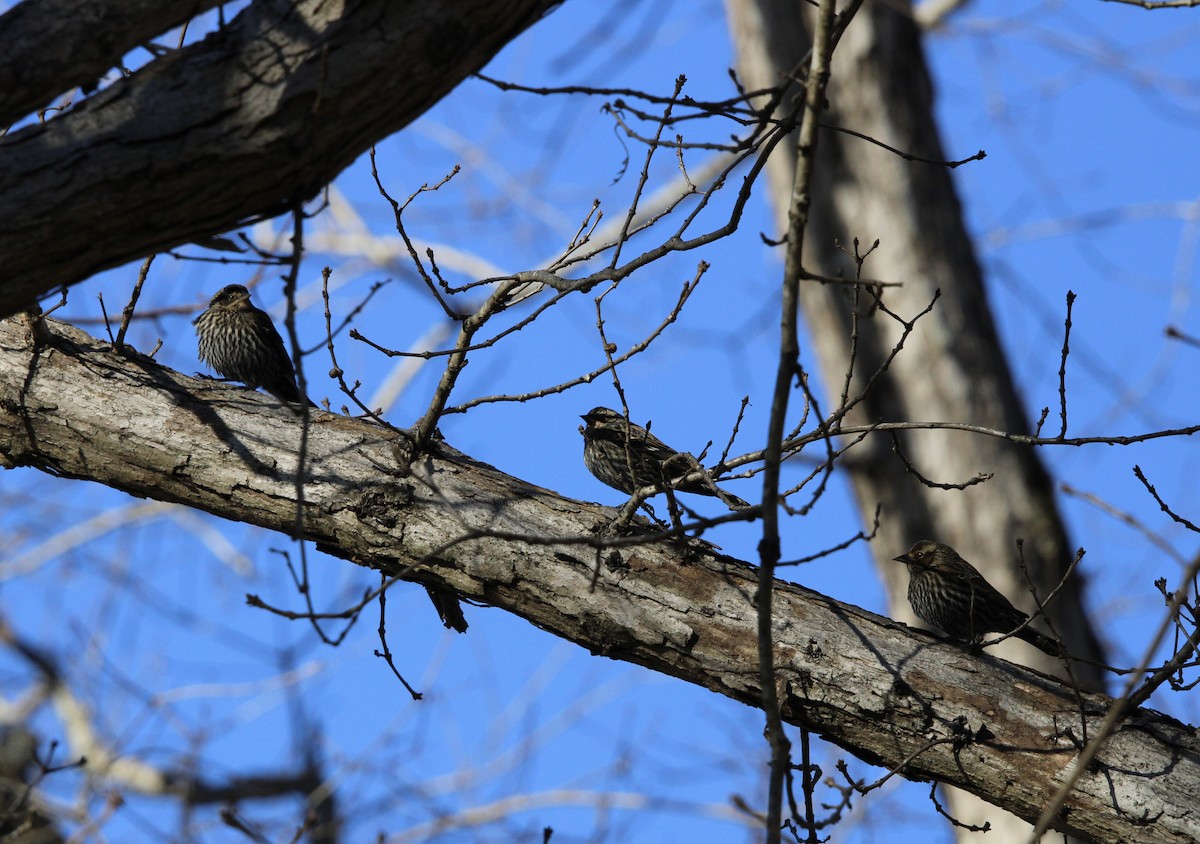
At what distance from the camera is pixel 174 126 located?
288 centimetres

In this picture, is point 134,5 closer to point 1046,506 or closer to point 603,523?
point 603,523

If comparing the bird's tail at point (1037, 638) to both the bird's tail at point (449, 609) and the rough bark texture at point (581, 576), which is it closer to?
the rough bark texture at point (581, 576)

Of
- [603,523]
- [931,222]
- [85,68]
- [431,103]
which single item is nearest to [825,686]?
[603,523]

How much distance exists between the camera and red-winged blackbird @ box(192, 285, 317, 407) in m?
6.62

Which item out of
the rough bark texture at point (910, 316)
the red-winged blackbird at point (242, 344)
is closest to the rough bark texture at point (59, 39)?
the red-winged blackbird at point (242, 344)

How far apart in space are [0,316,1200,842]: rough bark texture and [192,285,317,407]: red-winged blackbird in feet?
6.18

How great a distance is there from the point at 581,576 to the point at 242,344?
323cm

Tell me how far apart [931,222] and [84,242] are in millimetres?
8938

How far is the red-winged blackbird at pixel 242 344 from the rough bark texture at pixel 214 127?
365cm

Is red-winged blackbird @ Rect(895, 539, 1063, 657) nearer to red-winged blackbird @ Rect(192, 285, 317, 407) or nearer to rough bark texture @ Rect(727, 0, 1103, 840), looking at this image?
red-winged blackbird @ Rect(192, 285, 317, 407)

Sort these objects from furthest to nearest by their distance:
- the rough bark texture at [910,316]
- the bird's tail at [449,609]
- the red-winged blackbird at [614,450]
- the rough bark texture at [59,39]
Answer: the rough bark texture at [910,316] → the red-winged blackbird at [614,450] → the bird's tail at [449,609] → the rough bark texture at [59,39]

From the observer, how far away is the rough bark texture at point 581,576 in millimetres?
3975

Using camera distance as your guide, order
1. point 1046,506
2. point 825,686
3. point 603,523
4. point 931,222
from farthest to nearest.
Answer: point 931,222
point 1046,506
point 603,523
point 825,686

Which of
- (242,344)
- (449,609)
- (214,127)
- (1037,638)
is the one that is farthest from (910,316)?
(214,127)
